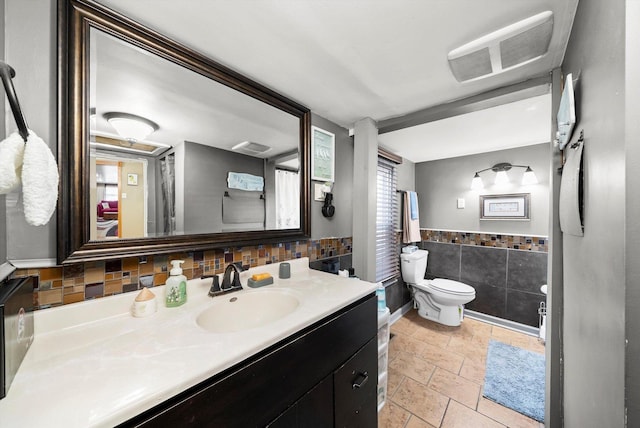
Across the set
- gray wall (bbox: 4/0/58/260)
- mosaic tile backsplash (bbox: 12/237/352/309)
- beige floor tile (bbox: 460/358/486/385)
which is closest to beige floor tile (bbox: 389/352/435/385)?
beige floor tile (bbox: 460/358/486/385)

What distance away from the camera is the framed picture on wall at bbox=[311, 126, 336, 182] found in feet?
5.35

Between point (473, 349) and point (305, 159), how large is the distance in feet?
7.78

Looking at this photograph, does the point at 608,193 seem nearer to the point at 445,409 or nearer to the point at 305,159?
the point at 305,159

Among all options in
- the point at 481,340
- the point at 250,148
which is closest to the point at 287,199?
the point at 250,148

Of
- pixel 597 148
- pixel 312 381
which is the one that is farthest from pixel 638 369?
pixel 312 381

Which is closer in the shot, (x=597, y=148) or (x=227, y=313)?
(x=597, y=148)

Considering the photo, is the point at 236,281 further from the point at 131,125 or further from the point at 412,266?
the point at 412,266

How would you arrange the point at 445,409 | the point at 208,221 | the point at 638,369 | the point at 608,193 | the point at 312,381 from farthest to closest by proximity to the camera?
1. the point at 445,409
2. the point at 208,221
3. the point at 312,381
4. the point at 608,193
5. the point at 638,369

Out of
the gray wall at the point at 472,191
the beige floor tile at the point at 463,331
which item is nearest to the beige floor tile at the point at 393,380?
the beige floor tile at the point at 463,331

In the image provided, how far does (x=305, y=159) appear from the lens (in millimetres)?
1535

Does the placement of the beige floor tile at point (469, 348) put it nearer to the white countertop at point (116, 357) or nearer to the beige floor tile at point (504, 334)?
the beige floor tile at point (504, 334)

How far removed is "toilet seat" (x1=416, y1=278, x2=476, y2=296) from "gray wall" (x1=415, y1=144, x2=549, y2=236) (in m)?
0.74

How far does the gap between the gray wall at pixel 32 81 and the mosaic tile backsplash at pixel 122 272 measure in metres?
0.09

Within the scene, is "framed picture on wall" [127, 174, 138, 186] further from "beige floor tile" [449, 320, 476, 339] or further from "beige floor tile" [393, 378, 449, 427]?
"beige floor tile" [449, 320, 476, 339]
